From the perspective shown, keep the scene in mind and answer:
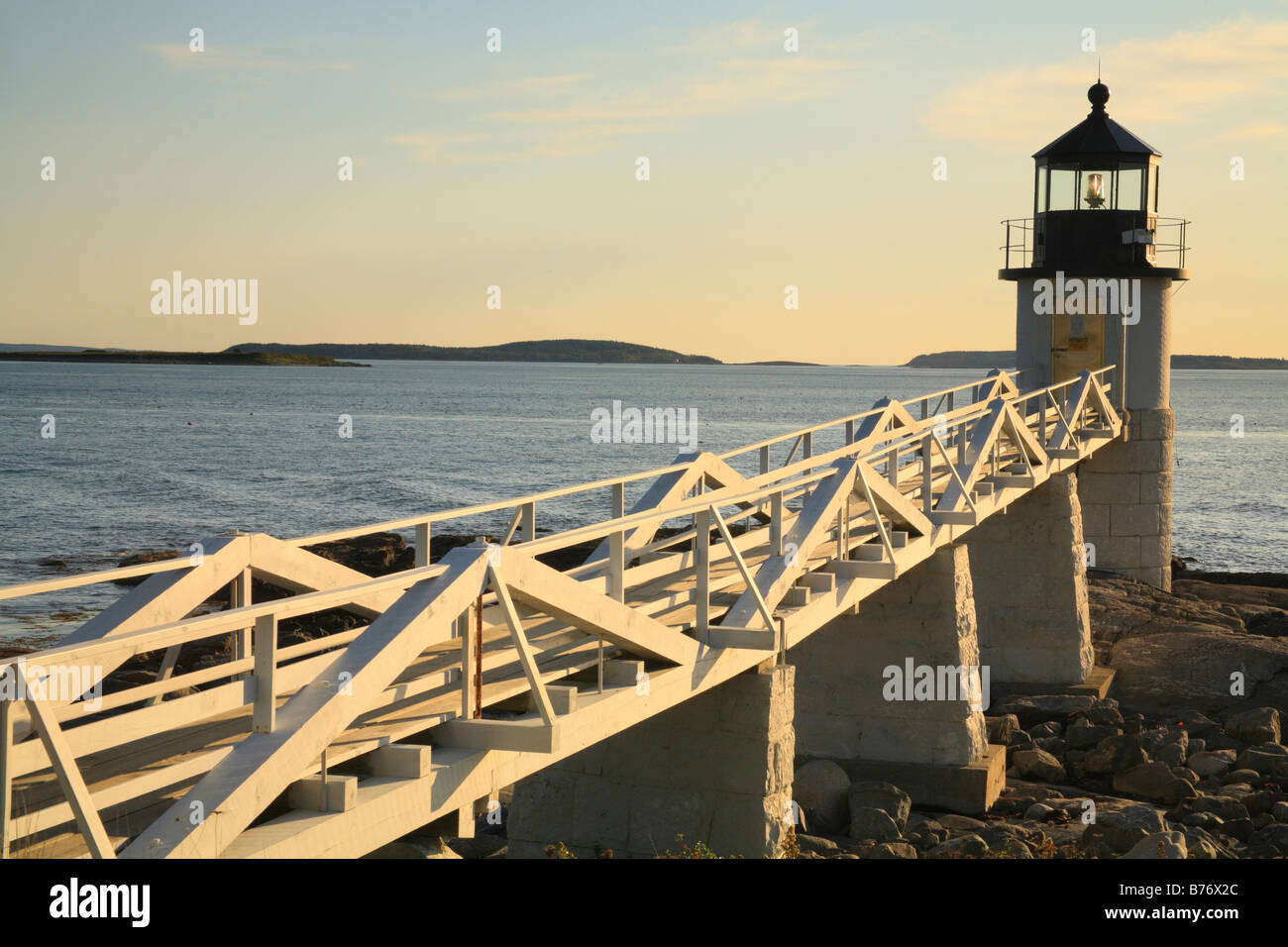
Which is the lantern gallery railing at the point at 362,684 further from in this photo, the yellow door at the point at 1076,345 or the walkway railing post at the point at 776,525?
the yellow door at the point at 1076,345

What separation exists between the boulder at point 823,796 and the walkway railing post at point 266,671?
8.66m

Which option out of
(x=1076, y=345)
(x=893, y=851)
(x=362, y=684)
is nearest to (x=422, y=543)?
(x=362, y=684)

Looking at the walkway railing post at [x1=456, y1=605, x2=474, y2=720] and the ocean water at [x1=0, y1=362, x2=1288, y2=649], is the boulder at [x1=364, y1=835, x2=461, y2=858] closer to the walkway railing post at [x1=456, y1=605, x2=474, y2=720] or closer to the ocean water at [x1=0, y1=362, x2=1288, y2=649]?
the walkway railing post at [x1=456, y1=605, x2=474, y2=720]

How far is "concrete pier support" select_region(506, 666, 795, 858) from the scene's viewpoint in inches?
374

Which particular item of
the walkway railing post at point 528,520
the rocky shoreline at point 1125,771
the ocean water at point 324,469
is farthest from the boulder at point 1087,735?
the ocean water at point 324,469

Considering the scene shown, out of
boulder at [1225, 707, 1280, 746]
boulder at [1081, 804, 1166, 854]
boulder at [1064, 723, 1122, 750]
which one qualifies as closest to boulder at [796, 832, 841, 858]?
boulder at [1081, 804, 1166, 854]

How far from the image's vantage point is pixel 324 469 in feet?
206

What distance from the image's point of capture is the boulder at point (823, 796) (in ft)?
43.8

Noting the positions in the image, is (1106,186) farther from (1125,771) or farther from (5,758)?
(5,758)

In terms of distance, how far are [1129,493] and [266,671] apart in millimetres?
22154

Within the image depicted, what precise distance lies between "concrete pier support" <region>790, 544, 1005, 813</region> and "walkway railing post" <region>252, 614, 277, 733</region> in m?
9.71

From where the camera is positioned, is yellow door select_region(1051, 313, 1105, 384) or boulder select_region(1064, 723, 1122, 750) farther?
yellow door select_region(1051, 313, 1105, 384)

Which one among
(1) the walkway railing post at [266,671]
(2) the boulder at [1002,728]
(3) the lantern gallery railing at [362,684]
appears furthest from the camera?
(2) the boulder at [1002,728]
